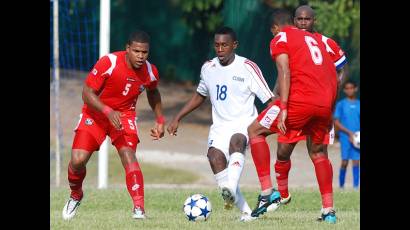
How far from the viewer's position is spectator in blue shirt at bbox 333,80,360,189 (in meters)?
19.2

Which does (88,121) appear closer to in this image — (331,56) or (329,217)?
(331,56)

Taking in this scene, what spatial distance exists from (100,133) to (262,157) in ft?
6.00

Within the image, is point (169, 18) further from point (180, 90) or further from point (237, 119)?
point (237, 119)

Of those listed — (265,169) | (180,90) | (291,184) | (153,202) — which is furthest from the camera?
(180,90)

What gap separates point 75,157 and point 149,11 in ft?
74.4

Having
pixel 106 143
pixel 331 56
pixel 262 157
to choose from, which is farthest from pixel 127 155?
pixel 106 143

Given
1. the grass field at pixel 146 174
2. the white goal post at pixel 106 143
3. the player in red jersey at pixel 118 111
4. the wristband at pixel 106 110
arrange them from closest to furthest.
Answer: the wristband at pixel 106 110
the player in red jersey at pixel 118 111
the white goal post at pixel 106 143
the grass field at pixel 146 174

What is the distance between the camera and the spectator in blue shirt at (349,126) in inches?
754

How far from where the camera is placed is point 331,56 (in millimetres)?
11469

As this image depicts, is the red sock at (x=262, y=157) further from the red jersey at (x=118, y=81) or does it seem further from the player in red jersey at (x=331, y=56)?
the red jersey at (x=118, y=81)

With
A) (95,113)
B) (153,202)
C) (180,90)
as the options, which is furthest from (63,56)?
(95,113)

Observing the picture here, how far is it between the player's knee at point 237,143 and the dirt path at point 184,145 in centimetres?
889

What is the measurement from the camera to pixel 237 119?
1191cm

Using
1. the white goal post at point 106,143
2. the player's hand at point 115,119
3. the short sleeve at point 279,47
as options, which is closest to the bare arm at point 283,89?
the short sleeve at point 279,47
